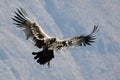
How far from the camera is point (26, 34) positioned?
20656mm

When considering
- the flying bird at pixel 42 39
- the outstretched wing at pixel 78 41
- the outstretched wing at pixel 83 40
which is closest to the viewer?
the flying bird at pixel 42 39

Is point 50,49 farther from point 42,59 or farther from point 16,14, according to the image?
point 16,14

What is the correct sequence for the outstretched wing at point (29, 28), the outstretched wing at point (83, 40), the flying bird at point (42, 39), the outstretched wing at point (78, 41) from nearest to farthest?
the flying bird at point (42, 39), the outstretched wing at point (78, 41), the outstretched wing at point (29, 28), the outstretched wing at point (83, 40)

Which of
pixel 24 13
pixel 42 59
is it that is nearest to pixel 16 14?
pixel 24 13

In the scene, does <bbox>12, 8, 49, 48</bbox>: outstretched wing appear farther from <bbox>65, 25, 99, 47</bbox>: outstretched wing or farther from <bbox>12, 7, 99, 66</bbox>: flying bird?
<bbox>65, 25, 99, 47</bbox>: outstretched wing

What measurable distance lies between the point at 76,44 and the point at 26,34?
1.75 meters

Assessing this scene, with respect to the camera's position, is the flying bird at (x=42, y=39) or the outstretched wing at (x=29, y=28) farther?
the outstretched wing at (x=29, y=28)

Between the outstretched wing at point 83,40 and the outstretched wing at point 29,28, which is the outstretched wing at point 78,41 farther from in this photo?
the outstretched wing at point 29,28

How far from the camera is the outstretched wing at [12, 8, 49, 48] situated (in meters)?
20.4

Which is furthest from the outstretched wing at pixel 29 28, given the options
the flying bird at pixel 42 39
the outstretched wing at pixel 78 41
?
the outstretched wing at pixel 78 41

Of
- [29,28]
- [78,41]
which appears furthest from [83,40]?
[29,28]

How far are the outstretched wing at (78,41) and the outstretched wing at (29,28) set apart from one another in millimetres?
725

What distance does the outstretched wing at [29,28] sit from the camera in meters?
20.4

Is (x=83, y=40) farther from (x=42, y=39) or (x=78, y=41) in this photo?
(x=42, y=39)
